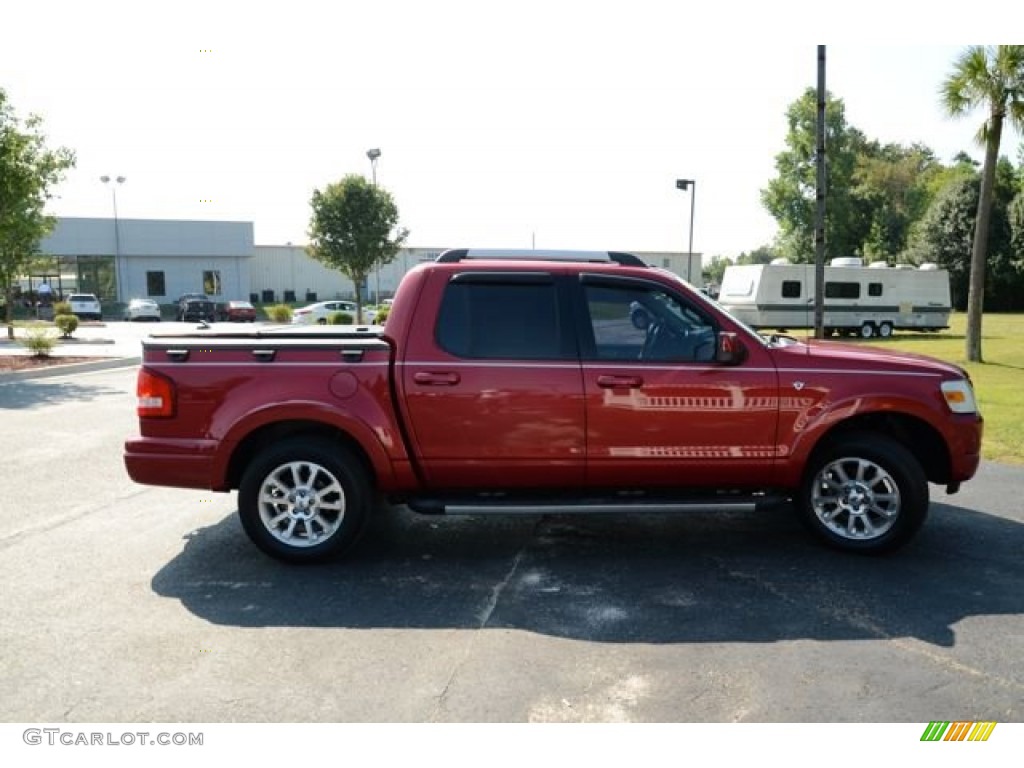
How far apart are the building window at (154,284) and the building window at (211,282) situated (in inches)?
94.7

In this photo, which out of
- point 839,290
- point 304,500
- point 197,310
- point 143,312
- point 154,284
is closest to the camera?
point 304,500

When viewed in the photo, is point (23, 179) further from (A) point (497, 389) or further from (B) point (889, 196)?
(B) point (889, 196)

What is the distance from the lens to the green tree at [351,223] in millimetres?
34125

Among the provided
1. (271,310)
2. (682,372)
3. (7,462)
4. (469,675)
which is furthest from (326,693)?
(271,310)

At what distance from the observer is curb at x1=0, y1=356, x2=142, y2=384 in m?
15.4

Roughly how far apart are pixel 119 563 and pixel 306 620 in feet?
5.45

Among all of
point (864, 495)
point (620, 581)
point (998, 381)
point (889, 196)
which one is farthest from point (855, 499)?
point (889, 196)

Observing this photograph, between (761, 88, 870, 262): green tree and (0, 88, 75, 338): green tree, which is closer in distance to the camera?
(0, 88, 75, 338): green tree

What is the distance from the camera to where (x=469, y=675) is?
3.57 m

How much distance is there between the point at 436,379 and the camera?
487 cm

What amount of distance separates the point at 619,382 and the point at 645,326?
45 cm

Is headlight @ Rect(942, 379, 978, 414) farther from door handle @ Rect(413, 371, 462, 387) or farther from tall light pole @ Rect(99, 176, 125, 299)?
tall light pole @ Rect(99, 176, 125, 299)

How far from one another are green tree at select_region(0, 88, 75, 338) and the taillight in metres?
14.8

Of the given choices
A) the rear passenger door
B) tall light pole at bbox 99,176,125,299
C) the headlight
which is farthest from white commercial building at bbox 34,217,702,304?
the rear passenger door
